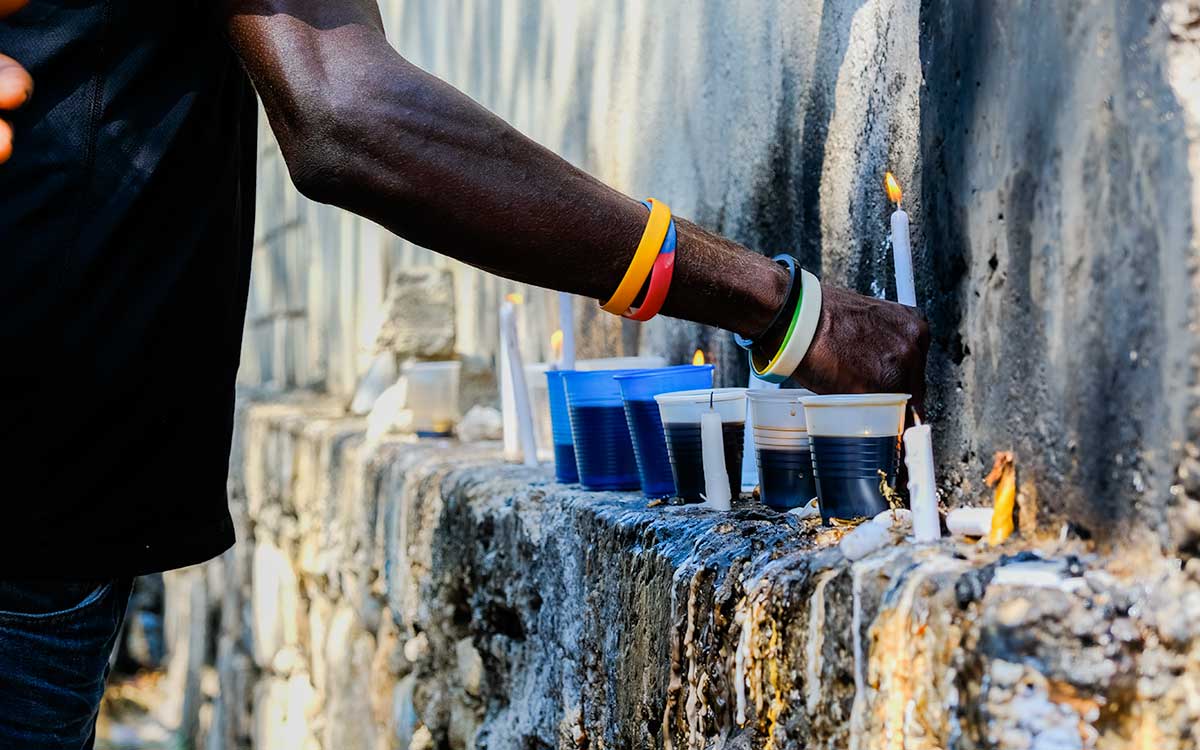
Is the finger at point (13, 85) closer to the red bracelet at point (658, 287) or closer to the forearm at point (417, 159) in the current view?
the forearm at point (417, 159)

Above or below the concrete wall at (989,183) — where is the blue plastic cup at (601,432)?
below

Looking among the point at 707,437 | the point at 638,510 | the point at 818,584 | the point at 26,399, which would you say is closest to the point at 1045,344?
the point at 818,584

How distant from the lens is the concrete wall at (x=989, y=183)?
3.58ft

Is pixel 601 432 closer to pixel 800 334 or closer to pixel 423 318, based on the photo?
pixel 800 334

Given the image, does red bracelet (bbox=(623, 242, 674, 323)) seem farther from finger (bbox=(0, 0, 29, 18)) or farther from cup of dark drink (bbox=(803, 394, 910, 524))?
finger (bbox=(0, 0, 29, 18))

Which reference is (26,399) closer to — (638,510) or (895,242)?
(638,510)

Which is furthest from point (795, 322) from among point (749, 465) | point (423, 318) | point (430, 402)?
point (423, 318)

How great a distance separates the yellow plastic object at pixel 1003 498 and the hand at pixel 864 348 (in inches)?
8.6

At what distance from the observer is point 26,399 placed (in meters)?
1.43

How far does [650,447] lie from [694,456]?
0.49 ft

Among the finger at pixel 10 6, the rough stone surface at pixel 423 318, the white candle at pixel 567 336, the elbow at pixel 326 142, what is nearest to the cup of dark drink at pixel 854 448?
the elbow at pixel 326 142

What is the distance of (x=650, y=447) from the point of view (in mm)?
2010

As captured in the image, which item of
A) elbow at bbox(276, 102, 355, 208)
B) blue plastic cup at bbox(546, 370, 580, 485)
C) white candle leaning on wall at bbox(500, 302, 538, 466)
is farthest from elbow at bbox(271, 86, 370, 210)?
white candle leaning on wall at bbox(500, 302, 538, 466)

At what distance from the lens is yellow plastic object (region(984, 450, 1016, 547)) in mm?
1284
